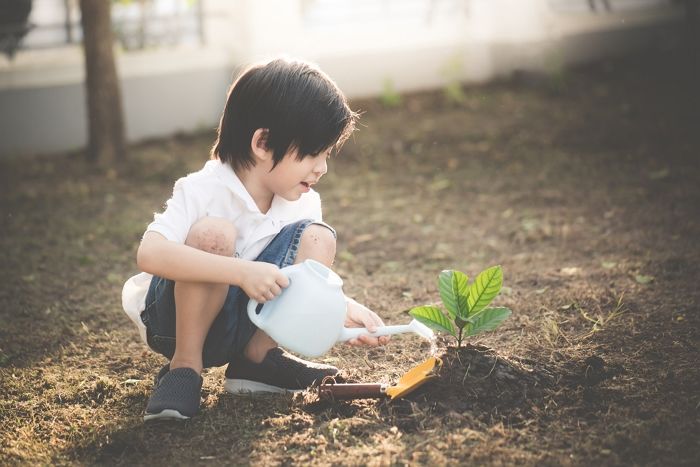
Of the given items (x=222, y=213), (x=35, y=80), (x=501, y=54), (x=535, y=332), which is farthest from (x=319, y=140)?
(x=501, y=54)

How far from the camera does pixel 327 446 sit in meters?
1.88

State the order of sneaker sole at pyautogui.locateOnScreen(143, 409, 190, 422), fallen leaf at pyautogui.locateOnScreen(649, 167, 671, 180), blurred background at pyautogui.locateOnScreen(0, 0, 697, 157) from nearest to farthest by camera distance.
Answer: sneaker sole at pyautogui.locateOnScreen(143, 409, 190, 422)
fallen leaf at pyautogui.locateOnScreen(649, 167, 671, 180)
blurred background at pyautogui.locateOnScreen(0, 0, 697, 157)

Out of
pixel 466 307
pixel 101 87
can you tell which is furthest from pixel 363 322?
pixel 101 87

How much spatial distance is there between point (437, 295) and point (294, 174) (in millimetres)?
1093

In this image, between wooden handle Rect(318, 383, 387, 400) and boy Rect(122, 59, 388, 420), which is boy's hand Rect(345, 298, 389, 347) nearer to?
boy Rect(122, 59, 388, 420)

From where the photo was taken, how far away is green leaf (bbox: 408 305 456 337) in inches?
82.0

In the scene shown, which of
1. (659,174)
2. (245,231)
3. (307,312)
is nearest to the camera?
(307,312)

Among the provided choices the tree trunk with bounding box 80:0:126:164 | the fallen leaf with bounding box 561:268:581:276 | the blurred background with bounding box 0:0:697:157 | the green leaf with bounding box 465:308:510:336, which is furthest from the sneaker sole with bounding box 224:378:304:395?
the tree trunk with bounding box 80:0:126:164

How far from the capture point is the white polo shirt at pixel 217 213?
6.57ft

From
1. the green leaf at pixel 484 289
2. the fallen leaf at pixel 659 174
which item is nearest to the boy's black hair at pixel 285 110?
the green leaf at pixel 484 289

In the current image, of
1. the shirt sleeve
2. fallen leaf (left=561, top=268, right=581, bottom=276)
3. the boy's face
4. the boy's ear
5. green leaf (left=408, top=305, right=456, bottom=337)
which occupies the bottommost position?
fallen leaf (left=561, top=268, right=581, bottom=276)

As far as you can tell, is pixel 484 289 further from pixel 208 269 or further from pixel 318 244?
pixel 208 269

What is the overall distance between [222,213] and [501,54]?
5.89m

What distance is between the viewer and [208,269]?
1.88m
